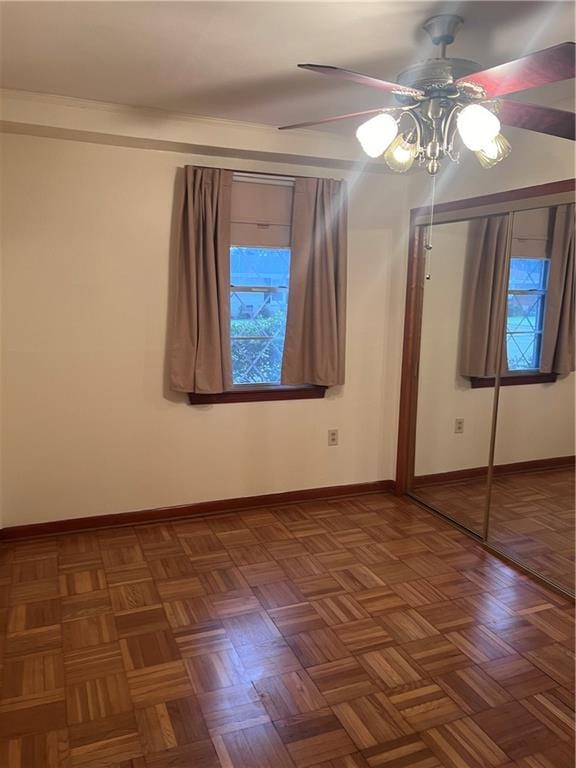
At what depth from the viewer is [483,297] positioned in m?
3.49

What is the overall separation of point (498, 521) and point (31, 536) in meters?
2.69

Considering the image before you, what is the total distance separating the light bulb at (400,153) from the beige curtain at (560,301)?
111 centimetres

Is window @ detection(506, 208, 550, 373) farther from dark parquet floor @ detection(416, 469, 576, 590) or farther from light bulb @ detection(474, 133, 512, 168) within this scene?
light bulb @ detection(474, 133, 512, 168)

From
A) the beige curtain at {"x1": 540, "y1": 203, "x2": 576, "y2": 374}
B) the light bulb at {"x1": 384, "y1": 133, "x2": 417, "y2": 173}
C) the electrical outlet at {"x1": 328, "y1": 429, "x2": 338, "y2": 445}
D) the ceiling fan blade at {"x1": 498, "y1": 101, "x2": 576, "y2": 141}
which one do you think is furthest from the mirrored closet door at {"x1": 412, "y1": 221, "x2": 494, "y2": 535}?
the ceiling fan blade at {"x1": 498, "y1": 101, "x2": 576, "y2": 141}

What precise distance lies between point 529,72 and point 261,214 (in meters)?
2.20

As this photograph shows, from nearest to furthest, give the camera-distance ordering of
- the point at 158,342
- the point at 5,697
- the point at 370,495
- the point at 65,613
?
the point at 5,697 → the point at 65,613 → the point at 158,342 → the point at 370,495

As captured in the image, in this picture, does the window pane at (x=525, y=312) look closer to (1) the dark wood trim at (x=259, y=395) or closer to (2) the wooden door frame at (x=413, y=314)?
(2) the wooden door frame at (x=413, y=314)

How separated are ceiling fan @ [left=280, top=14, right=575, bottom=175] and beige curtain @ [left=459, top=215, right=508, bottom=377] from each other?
1261 mm

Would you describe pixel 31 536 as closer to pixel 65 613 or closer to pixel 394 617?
pixel 65 613

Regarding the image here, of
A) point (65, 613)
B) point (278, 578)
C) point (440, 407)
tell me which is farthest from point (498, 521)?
point (65, 613)

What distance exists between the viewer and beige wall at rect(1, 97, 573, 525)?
10.5 ft

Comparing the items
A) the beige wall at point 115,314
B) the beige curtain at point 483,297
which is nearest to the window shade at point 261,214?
the beige wall at point 115,314

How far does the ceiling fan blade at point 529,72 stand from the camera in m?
1.47

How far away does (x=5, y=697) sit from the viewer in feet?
7.02
